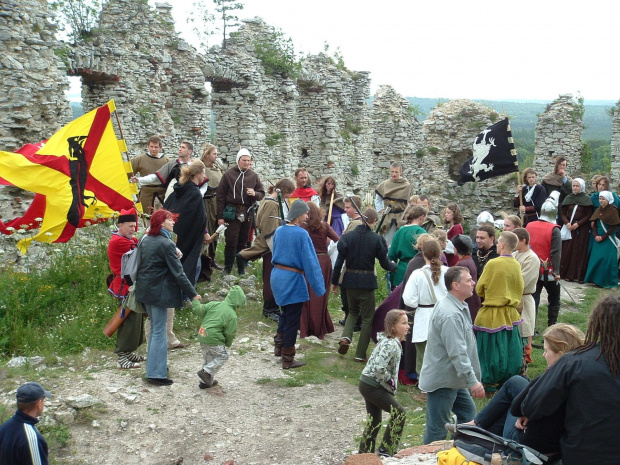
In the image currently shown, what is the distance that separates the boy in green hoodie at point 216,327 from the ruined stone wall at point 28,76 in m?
4.45

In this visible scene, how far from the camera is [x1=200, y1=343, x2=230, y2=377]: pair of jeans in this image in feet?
23.4

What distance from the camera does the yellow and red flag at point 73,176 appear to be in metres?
8.42

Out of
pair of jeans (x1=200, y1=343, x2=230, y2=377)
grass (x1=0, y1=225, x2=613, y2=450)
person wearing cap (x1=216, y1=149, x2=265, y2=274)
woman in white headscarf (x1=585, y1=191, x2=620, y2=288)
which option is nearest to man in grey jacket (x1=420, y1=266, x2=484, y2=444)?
grass (x1=0, y1=225, x2=613, y2=450)

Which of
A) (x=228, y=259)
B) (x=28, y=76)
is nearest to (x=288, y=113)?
(x=228, y=259)

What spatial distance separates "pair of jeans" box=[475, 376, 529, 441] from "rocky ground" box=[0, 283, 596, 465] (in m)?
A: 1.69

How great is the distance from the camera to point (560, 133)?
1861 cm

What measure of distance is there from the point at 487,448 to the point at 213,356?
3541 millimetres

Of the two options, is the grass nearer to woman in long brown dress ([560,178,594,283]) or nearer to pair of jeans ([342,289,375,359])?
pair of jeans ([342,289,375,359])

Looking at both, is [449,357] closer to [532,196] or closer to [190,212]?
[190,212]

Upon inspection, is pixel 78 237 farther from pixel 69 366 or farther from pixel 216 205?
pixel 69 366

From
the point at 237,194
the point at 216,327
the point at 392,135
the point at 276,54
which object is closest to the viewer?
the point at 216,327

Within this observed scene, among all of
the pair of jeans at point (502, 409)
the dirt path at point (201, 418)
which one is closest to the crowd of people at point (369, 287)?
the pair of jeans at point (502, 409)

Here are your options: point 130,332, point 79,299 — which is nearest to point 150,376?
point 130,332

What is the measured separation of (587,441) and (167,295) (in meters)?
4.38
